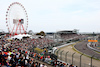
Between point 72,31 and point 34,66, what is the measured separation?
70.1m

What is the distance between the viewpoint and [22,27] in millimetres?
40781

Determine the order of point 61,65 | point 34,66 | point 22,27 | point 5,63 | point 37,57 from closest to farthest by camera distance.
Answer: point 5,63, point 34,66, point 61,65, point 37,57, point 22,27

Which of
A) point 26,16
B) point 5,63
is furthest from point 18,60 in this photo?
point 26,16

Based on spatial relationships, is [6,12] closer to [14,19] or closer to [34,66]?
[14,19]

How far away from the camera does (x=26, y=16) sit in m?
41.9

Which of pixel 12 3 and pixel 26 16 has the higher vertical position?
pixel 12 3

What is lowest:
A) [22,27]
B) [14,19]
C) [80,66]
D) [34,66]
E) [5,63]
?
[80,66]

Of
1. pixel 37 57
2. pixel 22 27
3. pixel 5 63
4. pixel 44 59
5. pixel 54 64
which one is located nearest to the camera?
pixel 5 63

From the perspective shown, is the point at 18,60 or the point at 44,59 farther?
the point at 44,59

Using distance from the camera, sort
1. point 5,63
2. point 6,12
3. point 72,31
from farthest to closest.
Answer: point 72,31, point 6,12, point 5,63

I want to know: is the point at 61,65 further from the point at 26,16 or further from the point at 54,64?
the point at 26,16

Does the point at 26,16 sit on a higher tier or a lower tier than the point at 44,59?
higher

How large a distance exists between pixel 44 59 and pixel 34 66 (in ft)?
16.2

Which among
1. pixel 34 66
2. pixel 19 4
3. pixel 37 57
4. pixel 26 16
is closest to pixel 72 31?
pixel 26 16
